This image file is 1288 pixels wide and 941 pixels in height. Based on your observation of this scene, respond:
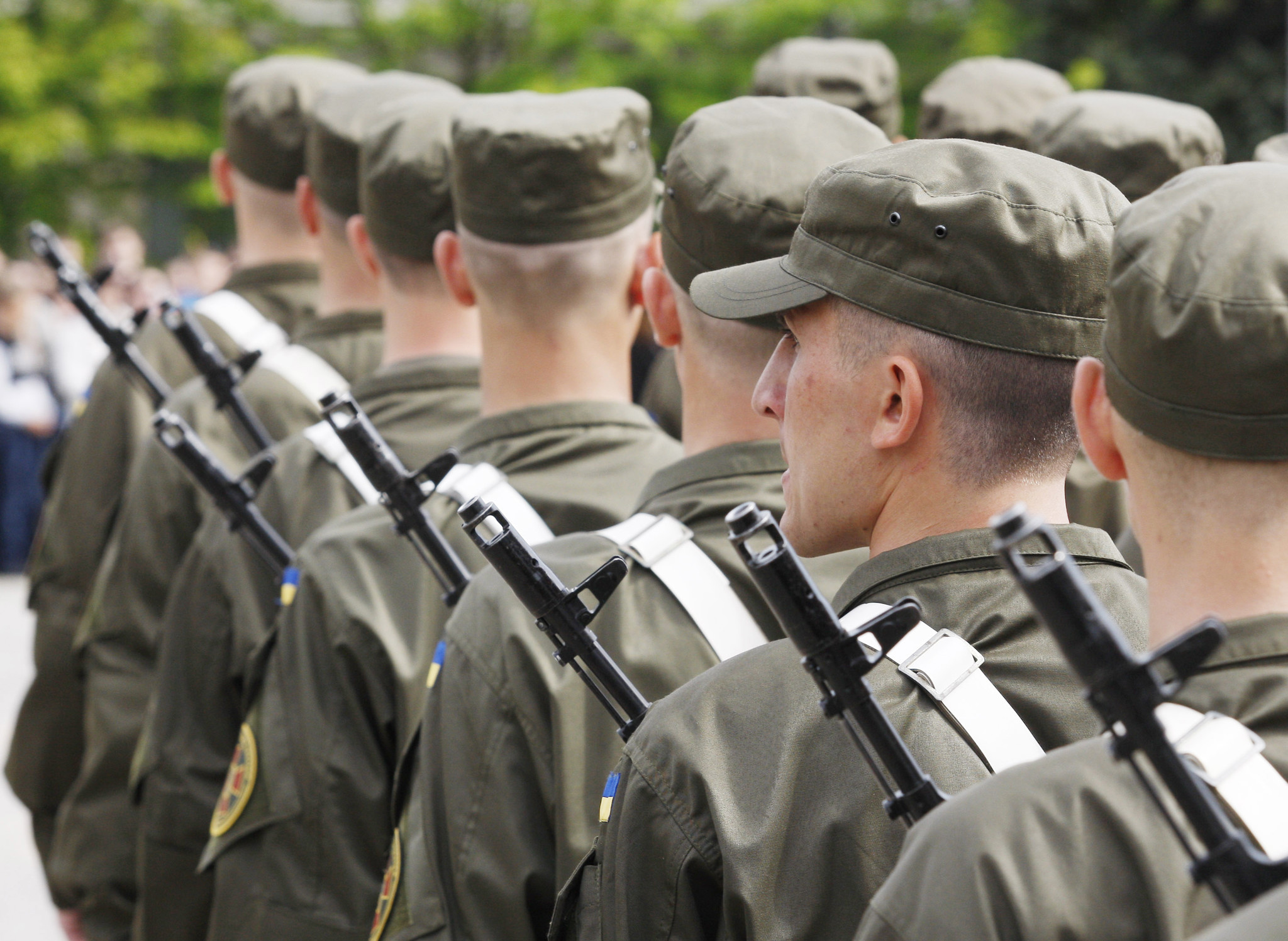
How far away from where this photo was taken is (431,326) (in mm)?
3420

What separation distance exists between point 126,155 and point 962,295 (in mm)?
22978

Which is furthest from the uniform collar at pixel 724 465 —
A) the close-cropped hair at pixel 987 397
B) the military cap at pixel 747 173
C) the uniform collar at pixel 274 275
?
the uniform collar at pixel 274 275

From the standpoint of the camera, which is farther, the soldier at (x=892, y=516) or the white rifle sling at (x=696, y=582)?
the white rifle sling at (x=696, y=582)

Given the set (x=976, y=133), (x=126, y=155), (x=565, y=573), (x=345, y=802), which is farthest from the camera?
(x=126, y=155)

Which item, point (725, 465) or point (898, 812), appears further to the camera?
point (725, 465)

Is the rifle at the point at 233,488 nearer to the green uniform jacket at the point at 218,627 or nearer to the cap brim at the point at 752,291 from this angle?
the green uniform jacket at the point at 218,627

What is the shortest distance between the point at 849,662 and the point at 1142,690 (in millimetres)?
373

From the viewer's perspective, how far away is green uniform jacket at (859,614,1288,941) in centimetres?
122

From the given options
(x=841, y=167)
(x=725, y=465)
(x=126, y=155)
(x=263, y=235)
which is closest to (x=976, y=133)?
(x=263, y=235)

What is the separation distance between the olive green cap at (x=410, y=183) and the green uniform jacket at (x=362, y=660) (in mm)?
705

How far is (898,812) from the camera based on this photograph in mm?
1499

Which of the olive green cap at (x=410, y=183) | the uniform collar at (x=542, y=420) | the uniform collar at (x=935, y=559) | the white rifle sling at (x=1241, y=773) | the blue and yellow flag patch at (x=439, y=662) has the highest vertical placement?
the olive green cap at (x=410, y=183)

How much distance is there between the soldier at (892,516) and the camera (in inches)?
63.9

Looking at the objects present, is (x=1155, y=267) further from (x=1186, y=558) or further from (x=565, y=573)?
(x=565, y=573)
